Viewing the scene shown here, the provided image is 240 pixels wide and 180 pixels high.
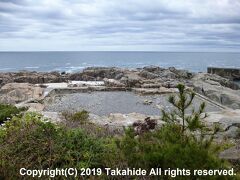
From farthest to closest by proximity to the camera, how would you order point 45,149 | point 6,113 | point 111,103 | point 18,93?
point 18,93, point 111,103, point 6,113, point 45,149

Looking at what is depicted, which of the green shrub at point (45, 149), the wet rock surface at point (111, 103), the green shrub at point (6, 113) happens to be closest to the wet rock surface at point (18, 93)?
the wet rock surface at point (111, 103)

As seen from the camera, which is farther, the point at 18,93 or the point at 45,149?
the point at 18,93

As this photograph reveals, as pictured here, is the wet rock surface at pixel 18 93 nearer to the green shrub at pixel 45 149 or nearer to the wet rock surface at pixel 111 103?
the wet rock surface at pixel 111 103

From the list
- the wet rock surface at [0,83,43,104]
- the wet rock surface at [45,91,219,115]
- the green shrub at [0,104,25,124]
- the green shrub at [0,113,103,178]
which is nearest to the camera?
the green shrub at [0,113,103,178]

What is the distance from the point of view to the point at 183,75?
106ft

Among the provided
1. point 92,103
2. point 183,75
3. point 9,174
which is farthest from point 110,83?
point 9,174

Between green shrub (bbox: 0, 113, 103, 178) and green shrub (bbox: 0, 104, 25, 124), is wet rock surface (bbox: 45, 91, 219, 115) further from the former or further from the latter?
green shrub (bbox: 0, 113, 103, 178)

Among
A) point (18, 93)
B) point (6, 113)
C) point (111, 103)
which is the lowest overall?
point (111, 103)

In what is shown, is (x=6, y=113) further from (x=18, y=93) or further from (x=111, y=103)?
(x=18, y=93)

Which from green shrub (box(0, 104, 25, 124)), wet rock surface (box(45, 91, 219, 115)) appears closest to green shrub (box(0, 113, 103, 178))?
green shrub (box(0, 104, 25, 124))

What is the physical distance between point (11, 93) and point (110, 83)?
5965 mm

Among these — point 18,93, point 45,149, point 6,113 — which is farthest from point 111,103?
point 45,149

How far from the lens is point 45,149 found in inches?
236

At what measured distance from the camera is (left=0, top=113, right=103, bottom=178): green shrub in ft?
18.1
